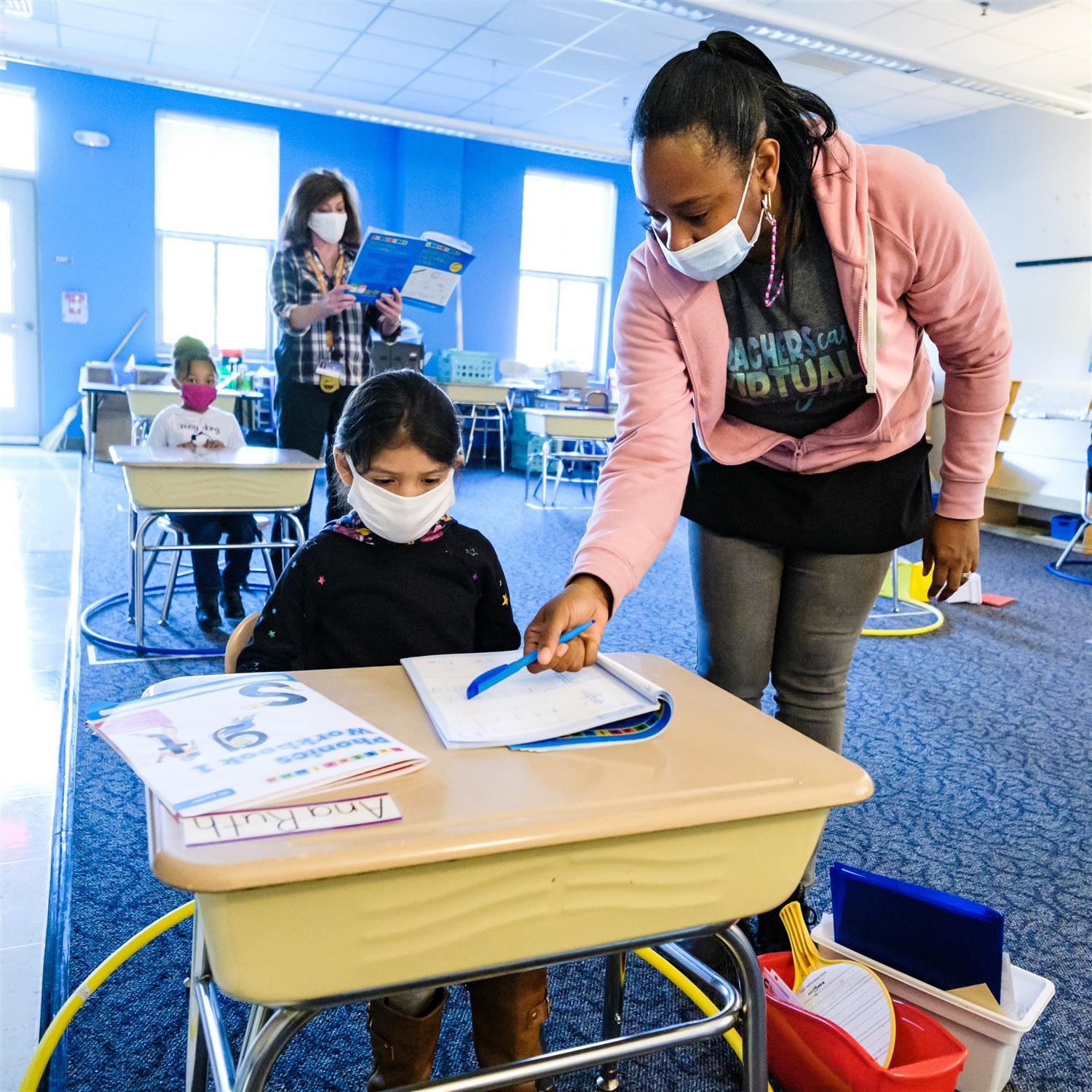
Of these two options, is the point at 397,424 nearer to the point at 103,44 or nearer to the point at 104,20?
the point at 104,20

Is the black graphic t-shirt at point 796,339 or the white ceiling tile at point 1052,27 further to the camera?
the white ceiling tile at point 1052,27

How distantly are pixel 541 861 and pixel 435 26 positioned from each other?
625 centimetres

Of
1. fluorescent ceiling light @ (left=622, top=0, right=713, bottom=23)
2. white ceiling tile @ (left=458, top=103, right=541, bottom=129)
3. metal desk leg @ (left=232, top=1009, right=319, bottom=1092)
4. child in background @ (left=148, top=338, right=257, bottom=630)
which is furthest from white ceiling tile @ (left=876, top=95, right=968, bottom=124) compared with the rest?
metal desk leg @ (left=232, top=1009, right=319, bottom=1092)

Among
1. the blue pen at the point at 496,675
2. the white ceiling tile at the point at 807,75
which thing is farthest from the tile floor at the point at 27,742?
the white ceiling tile at the point at 807,75

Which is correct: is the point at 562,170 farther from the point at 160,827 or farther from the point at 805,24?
the point at 160,827

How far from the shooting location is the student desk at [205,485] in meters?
2.73

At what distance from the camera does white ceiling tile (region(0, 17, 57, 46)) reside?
6.24m

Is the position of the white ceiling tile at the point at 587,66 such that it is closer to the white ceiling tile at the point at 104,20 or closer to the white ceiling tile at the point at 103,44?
the white ceiling tile at the point at 104,20

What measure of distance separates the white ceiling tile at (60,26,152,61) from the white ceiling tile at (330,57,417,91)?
1.32 m

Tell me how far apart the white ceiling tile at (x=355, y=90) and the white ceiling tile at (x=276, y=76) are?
94 mm

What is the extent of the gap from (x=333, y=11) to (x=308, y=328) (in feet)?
12.5

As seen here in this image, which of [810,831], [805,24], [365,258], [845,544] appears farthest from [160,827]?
[805,24]

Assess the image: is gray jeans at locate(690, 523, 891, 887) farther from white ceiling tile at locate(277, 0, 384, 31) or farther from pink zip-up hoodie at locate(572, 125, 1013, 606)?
white ceiling tile at locate(277, 0, 384, 31)

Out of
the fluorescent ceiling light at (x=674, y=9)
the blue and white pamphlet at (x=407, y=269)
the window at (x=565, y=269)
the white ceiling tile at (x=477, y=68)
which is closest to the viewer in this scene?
the blue and white pamphlet at (x=407, y=269)
